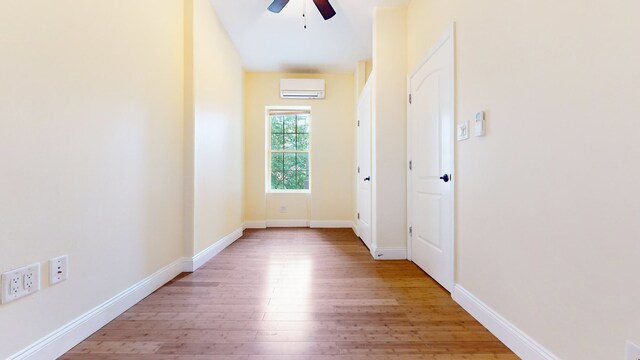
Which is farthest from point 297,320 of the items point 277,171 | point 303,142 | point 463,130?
point 303,142

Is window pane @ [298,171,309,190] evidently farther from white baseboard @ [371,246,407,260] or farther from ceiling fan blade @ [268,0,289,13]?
ceiling fan blade @ [268,0,289,13]

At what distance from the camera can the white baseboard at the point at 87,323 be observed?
119cm

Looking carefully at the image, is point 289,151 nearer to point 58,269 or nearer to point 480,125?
point 480,125

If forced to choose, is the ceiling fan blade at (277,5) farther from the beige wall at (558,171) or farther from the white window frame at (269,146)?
the white window frame at (269,146)

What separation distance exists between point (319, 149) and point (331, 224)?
1350mm

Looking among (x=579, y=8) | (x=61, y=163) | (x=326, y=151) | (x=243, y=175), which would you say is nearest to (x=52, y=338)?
(x=61, y=163)

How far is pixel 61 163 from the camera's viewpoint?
1.30 meters

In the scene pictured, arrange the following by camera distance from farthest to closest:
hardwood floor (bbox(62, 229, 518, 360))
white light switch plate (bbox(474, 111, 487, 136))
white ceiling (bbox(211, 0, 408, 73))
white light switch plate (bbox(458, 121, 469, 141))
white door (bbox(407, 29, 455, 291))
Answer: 1. white ceiling (bbox(211, 0, 408, 73))
2. white door (bbox(407, 29, 455, 291))
3. white light switch plate (bbox(458, 121, 469, 141))
4. white light switch plate (bbox(474, 111, 487, 136))
5. hardwood floor (bbox(62, 229, 518, 360))

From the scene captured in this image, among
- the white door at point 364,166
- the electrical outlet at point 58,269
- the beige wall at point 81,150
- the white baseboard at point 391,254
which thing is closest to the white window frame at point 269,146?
the white door at point 364,166

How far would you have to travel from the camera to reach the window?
16.8ft

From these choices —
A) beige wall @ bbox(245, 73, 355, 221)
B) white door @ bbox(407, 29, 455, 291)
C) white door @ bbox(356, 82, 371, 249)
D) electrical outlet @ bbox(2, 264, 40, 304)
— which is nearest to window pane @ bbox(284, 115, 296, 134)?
beige wall @ bbox(245, 73, 355, 221)

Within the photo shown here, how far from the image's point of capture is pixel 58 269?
1.28 metres

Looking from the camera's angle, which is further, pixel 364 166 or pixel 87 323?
pixel 364 166

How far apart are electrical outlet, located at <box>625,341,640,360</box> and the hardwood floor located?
0.51 meters
